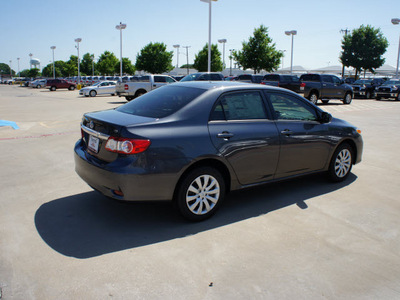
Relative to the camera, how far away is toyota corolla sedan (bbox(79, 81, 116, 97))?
3113 cm

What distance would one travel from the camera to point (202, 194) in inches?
165

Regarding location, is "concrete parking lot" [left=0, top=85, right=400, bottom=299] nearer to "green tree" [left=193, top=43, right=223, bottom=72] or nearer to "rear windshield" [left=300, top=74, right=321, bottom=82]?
Answer: "rear windshield" [left=300, top=74, right=321, bottom=82]

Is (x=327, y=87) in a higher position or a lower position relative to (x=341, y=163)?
higher

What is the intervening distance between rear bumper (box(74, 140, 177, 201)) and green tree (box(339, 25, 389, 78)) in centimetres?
5788

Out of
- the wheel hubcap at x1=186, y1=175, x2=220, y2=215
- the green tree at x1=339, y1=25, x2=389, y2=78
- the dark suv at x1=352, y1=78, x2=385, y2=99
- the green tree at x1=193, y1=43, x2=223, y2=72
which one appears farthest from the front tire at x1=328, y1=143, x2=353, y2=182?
the green tree at x1=193, y1=43, x2=223, y2=72

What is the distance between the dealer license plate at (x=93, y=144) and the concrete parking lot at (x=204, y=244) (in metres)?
0.80

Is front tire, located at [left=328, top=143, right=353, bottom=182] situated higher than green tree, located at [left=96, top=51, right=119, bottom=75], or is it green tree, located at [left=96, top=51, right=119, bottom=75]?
green tree, located at [left=96, top=51, right=119, bottom=75]

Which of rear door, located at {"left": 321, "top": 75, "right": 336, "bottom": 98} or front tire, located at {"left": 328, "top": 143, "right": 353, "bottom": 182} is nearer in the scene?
front tire, located at {"left": 328, "top": 143, "right": 353, "bottom": 182}

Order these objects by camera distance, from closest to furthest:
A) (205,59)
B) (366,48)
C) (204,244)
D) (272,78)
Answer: (204,244) → (272,78) → (366,48) → (205,59)

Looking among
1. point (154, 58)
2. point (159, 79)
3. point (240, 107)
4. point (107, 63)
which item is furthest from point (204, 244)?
point (107, 63)

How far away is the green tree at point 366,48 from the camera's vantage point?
53.9 metres

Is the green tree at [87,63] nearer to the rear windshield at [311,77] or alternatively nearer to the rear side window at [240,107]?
the rear windshield at [311,77]

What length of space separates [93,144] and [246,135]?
72.4 inches

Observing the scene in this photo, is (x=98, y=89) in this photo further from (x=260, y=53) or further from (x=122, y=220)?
(x=122, y=220)
